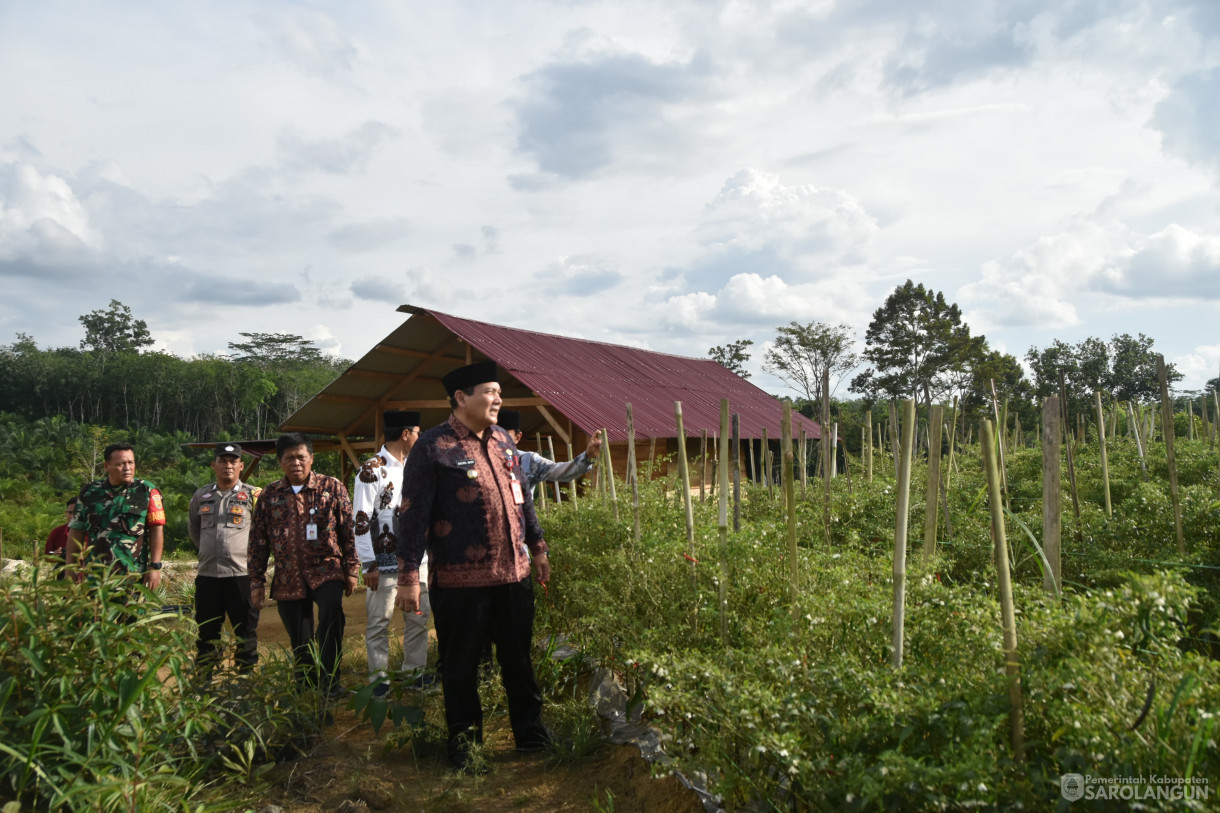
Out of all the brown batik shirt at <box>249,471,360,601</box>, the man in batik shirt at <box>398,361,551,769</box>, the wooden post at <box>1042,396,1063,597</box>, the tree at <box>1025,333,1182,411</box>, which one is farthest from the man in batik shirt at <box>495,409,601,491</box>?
the tree at <box>1025,333,1182,411</box>

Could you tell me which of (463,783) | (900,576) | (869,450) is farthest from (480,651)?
(869,450)

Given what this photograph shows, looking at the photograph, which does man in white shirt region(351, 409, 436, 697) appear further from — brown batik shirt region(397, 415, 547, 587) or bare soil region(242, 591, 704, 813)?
brown batik shirt region(397, 415, 547, 587)

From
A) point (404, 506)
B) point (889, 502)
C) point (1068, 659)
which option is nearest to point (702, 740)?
point (1068, 659)

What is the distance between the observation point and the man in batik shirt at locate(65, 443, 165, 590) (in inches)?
165

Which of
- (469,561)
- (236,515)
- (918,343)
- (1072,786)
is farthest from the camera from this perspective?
(918,343)

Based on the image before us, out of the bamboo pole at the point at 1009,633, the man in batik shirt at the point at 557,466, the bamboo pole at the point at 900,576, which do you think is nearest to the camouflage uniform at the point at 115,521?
the man in batik shirt at the point at 557,466

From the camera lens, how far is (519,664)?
3.31 meters

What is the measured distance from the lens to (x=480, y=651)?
10.7 feet

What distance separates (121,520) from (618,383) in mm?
10302

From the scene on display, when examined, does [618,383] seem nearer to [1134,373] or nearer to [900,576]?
[900,576]

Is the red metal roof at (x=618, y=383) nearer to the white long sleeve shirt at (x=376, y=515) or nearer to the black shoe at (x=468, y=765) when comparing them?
the white long sleeve shirt at (x=376, y=515)

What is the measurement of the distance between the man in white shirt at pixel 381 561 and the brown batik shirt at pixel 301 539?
0.26 feet

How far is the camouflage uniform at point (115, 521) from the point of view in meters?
4.18

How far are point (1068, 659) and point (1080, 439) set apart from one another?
9537 millimetres
